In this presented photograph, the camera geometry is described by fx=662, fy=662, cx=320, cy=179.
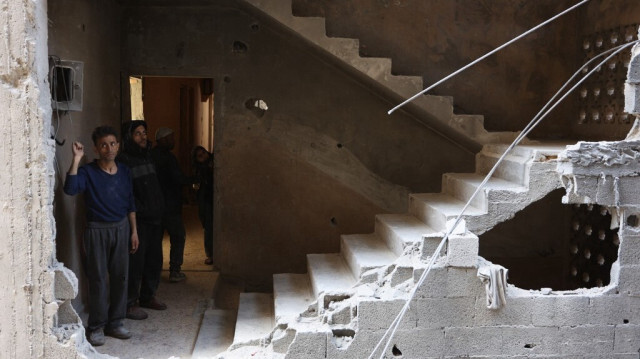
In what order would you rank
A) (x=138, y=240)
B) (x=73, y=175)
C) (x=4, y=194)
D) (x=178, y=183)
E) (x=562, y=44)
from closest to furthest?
(x=4, y=194) < (x=73, y=175) < (x=138, y=240) < (x=178, y=183) < (x=562, y=44)

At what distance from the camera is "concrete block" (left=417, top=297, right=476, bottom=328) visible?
6.38 metres

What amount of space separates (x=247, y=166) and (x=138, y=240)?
240cm

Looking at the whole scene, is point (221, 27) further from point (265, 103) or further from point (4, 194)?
point (4, 194)

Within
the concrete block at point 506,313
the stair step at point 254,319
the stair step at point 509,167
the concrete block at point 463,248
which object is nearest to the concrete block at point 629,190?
the stair step at point 509,167

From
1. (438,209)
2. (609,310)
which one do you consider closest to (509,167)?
(438,209)

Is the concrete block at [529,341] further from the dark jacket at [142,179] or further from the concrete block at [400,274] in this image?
the dark jacket at [142,179]

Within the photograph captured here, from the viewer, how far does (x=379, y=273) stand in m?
6.62

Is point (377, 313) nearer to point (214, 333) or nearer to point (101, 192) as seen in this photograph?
point (214, 333)

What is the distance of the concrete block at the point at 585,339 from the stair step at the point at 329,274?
2.18 m

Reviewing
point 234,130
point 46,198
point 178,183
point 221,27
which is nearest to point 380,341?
point 46,198

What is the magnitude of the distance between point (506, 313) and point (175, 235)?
15.4 ft

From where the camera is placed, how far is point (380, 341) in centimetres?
593

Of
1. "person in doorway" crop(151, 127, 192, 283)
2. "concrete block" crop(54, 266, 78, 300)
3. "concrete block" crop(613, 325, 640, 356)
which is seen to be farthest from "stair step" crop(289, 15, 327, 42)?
"concrete block" crop(613, 325, 640, 356)

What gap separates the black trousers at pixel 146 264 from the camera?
26.3ft
